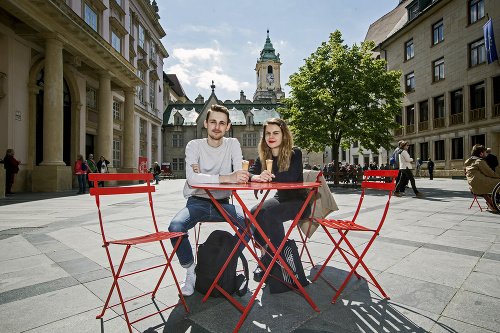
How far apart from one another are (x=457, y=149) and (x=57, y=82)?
27689mm

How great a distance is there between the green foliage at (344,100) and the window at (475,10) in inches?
400

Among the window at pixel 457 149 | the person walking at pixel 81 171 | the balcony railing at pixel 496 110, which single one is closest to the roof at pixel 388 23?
the window at pixel 457 149

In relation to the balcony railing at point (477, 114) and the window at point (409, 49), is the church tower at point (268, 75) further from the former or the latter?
the balcony railing at point (477, 114)

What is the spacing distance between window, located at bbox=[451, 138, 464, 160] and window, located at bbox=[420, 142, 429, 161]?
2813mm

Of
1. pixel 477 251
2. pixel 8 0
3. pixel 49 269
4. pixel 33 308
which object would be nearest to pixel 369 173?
pixel 477 251

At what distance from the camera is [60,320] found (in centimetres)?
214

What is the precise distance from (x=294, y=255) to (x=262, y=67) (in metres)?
85.3

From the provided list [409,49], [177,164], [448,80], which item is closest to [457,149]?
[448,80]

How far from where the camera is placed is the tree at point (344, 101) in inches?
635

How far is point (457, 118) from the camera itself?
908 inches

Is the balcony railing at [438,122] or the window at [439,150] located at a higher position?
the balcony railing at [438,122]

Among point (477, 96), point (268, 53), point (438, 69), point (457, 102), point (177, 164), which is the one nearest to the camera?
point (477, 96)

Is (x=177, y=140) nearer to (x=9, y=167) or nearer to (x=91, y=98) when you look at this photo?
(x=91, y=98)

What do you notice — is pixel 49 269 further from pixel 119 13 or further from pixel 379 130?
pixel 119 13
